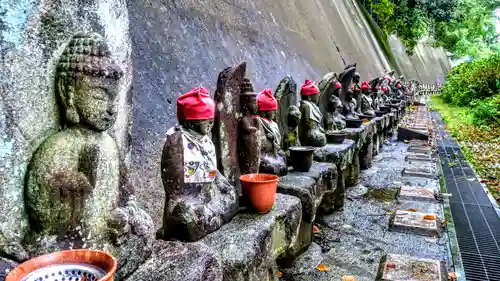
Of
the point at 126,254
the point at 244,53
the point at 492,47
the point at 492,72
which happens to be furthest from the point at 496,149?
the point at 492,47

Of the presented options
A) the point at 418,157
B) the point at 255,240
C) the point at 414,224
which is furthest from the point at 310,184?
the point at 418,157

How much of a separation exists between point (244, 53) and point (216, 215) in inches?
168

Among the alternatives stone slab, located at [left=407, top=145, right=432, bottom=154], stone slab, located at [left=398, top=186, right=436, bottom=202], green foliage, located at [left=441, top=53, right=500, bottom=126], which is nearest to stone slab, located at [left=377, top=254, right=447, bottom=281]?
stone slab, located at [left=398, top=186, right=436, bottom=202]

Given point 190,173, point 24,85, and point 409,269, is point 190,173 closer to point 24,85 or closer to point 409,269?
point 24,85

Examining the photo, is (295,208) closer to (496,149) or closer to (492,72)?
(496,149)

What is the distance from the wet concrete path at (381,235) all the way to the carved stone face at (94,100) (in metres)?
2.48

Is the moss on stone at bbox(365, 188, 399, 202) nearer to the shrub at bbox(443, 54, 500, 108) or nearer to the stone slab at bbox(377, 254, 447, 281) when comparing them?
the stone slab at bbox(377, 254, 447, 281)

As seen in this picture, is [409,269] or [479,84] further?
[479,84]

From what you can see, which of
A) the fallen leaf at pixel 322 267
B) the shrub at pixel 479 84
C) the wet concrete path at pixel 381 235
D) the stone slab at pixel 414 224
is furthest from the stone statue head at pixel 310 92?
the shrub at pixel 479 84

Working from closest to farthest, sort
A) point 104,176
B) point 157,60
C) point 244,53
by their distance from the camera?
1. point 104,176
2. point 157,60
3. point 244,53

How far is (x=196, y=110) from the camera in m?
2.70

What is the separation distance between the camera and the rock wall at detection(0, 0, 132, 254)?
1764 millimetres

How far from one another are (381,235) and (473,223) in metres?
1.35

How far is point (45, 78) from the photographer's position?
1884 millimetres
